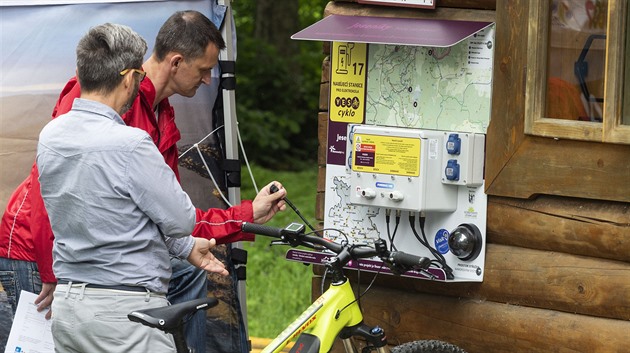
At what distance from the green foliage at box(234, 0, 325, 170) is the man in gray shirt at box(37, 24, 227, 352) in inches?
358

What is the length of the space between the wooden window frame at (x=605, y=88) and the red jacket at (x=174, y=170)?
4.27 ft

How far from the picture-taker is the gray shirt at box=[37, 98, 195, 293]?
3.83 m

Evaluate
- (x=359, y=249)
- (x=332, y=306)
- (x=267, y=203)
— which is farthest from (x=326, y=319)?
(x=267, y=203)

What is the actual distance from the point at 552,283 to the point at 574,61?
3.12 ft

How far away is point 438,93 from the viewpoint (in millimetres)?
5043

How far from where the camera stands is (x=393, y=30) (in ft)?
16.1

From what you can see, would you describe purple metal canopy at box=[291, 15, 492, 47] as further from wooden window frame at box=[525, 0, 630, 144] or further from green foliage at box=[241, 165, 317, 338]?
Answer: green foliage at box=[241, 165, 317, 338]

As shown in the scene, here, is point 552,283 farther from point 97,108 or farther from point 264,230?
point 97,108

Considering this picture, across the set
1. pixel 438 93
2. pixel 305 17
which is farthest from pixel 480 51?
pixel 305 17

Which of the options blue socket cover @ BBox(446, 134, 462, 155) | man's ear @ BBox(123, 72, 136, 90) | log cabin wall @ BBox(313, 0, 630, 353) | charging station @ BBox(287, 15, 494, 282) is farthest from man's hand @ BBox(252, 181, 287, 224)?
man's ear @ BBox(123, 72, 136, 90)

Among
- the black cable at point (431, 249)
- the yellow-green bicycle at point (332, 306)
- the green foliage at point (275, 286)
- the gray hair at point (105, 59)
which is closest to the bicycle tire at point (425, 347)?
the yellow-green bicycle at point (332, 306)

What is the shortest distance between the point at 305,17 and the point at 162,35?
12932mm

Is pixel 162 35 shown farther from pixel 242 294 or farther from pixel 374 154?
pixel 242 294

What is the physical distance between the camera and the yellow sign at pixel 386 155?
4.90m
